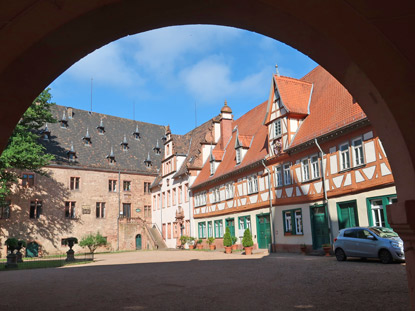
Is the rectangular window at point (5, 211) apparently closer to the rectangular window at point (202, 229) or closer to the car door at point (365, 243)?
the rectangular window at point (202, 229)

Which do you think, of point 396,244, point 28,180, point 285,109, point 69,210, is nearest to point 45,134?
point 28,180

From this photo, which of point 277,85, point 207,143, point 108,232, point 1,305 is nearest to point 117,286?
point 1,305

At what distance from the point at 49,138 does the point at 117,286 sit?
3479 centimetres

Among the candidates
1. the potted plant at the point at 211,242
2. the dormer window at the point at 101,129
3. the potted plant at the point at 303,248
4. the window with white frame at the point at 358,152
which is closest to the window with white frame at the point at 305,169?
the window with white frame at the point at 358,152

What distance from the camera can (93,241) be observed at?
37.0 metres

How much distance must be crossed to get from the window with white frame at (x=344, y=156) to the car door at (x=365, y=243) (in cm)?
425

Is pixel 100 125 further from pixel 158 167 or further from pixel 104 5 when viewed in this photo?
pixel 104 5

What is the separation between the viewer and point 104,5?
7.70ft

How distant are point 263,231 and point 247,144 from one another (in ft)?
23.1

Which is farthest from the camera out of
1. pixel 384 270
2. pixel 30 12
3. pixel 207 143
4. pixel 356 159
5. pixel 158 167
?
pixel 158 167

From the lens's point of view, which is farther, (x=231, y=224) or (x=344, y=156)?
(x=231, y=224)

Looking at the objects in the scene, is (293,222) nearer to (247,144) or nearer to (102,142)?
(247,144)

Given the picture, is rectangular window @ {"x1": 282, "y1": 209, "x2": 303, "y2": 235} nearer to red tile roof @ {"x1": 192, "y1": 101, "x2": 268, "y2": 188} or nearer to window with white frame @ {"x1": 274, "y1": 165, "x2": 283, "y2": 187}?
window with white frame @ {"x1": 274, "y1": 165, "x2": 283, "y2": 187}

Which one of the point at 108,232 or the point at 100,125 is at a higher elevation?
the point at 100,125
